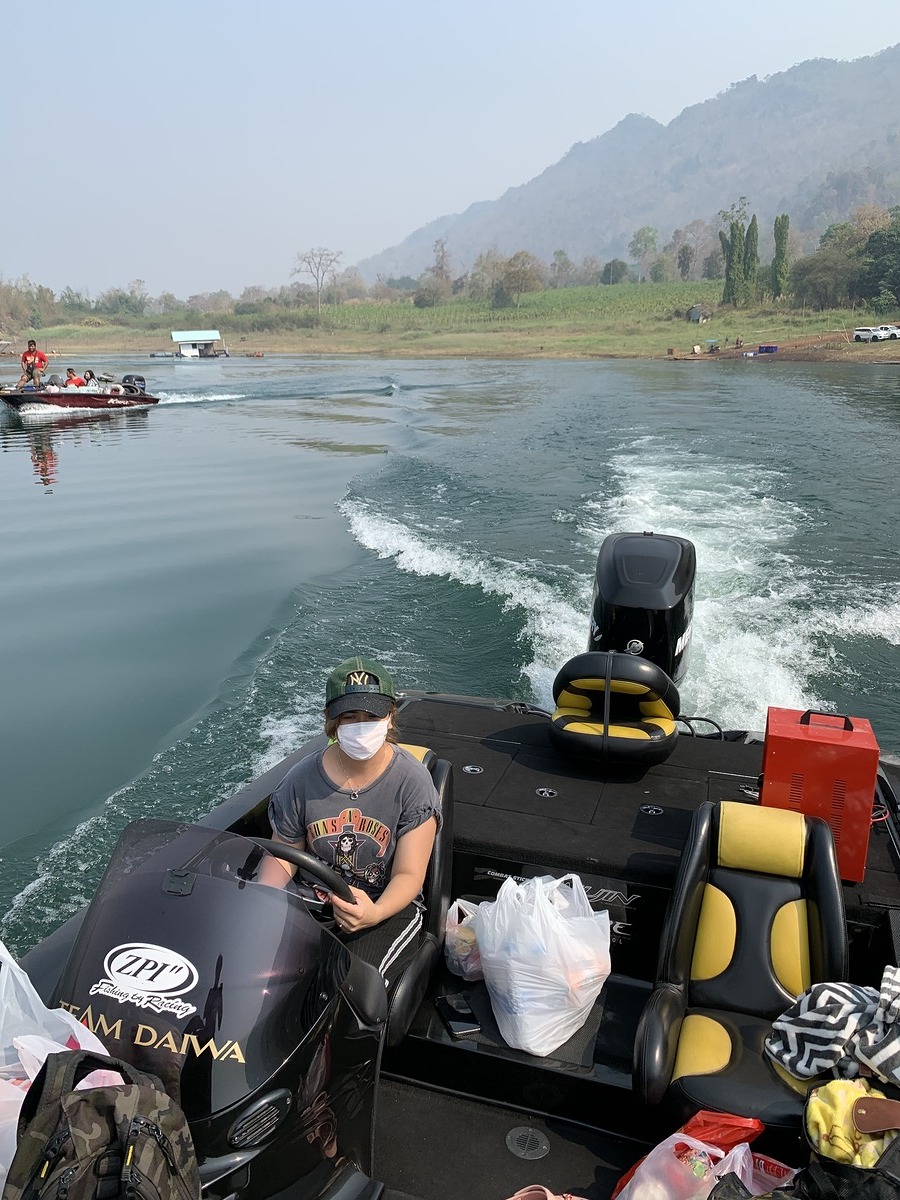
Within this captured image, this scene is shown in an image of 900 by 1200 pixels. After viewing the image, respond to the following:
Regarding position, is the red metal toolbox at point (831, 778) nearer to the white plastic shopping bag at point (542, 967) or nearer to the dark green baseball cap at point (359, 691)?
the white plastic shopping bag at point (542, 967)

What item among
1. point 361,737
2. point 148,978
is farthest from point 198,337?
point 148,978

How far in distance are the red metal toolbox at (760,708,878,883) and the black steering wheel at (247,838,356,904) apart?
73.1 inches

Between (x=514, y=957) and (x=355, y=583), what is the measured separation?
25.7 feet

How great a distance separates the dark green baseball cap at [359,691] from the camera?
2947 mm

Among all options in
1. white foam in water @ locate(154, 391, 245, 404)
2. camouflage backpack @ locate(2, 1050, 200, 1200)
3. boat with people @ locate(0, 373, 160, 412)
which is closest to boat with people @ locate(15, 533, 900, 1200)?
camouflage backpack @ locate(2, 1050, 200, 1200)

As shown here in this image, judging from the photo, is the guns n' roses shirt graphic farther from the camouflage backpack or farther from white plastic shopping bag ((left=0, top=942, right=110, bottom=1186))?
the camouflage backpack

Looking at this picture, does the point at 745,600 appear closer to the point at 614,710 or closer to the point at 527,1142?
the point at 614,710

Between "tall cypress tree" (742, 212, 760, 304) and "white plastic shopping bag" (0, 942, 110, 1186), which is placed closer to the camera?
"white plastic shopping bag" (0, 942, 110, 1186)

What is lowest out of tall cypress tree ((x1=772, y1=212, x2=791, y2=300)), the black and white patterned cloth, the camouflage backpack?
the black and white patterned cloth

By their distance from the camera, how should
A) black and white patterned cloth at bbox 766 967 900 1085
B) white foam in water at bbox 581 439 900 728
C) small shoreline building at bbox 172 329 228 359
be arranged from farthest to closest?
small shoreline building at bbox 172 329 228 359
white foam in water at bbox 581 439 900 728
black and white patterned cloth at bbox 766 967 900 1085

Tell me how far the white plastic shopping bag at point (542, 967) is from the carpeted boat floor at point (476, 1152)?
251 mm

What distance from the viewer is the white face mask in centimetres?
299


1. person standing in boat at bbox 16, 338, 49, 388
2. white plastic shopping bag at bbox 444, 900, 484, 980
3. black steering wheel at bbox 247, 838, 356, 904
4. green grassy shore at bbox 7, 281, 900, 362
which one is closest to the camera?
black steering wheel at bbox 247, 838, 356, 904

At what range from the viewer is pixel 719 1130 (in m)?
2.69
